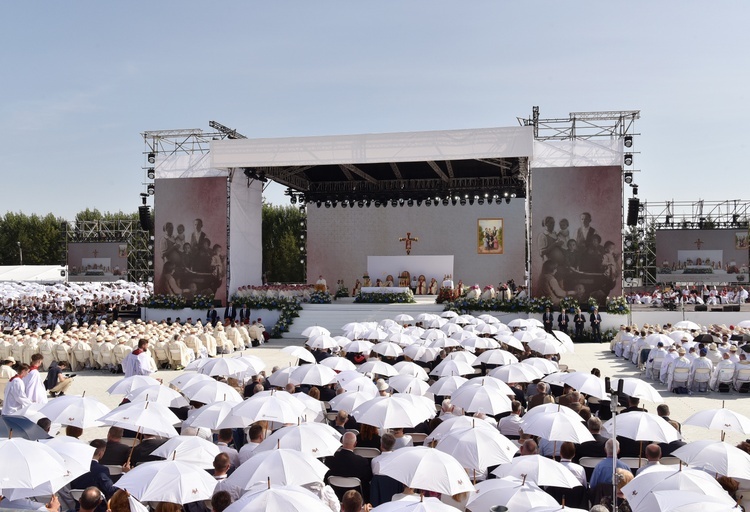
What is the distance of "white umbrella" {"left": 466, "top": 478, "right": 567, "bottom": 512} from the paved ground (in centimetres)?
765

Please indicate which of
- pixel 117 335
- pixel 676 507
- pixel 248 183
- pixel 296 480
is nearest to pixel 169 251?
pixel 248 183

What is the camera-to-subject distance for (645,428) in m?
8.28

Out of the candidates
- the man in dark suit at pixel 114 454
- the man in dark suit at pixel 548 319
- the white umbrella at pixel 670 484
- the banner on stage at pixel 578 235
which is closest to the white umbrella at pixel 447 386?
the man in dark suit at pixel 114 454

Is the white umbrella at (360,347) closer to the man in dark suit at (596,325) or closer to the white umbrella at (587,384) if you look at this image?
the white umbrella at (587,384)

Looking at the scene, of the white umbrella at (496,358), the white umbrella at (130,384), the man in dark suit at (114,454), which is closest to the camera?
the man in dark suit at (114,454)

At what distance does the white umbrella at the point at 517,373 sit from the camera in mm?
12172

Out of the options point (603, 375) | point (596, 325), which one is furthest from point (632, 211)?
point (603, 375)

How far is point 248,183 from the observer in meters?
33.3

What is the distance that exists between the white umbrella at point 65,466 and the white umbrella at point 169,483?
581 millimetres

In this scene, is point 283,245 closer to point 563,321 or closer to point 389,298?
point 389,298

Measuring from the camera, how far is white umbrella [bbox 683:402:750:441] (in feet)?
28.6

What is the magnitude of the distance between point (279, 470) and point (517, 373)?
683cm

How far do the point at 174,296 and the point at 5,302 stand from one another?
14.3 metres

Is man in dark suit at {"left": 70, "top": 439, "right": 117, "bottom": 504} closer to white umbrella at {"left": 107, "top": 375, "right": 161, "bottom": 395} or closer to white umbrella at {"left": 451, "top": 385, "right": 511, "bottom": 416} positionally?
white umbrella at {"left": 107, "top": 375, "right": 161, "bottom": 395}
